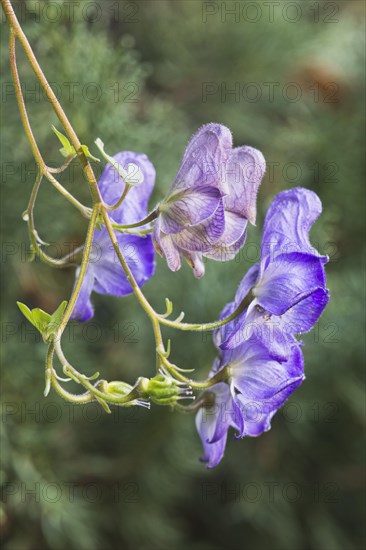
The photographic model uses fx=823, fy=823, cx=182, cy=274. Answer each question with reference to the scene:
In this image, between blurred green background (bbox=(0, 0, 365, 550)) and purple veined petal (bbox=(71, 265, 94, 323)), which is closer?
purple veined petal (bbox=(71, 265, 94, 323))

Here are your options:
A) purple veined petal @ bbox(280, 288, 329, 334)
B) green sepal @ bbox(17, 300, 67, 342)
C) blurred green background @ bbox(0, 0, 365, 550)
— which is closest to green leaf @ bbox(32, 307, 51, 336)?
green sepal @ bbox(17, 300, 67, 342)

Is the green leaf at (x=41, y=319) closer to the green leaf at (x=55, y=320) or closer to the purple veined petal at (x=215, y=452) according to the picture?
the green leaf at (x=55, y=320)

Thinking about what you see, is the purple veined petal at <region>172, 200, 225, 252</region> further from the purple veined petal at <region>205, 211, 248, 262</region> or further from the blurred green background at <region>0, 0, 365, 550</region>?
the blurred green background at <region>0, 0, 365, 550</region>

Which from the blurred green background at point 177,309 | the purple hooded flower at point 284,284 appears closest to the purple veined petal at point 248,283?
the purple hooded flower at point 284,284

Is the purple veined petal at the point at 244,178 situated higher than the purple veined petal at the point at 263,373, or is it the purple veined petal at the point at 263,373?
the purple veined petal at the point at 244,178

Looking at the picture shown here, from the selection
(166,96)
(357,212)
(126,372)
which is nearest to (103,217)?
(126,372)

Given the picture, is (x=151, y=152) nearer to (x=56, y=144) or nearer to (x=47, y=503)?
(x=56, y=144)
